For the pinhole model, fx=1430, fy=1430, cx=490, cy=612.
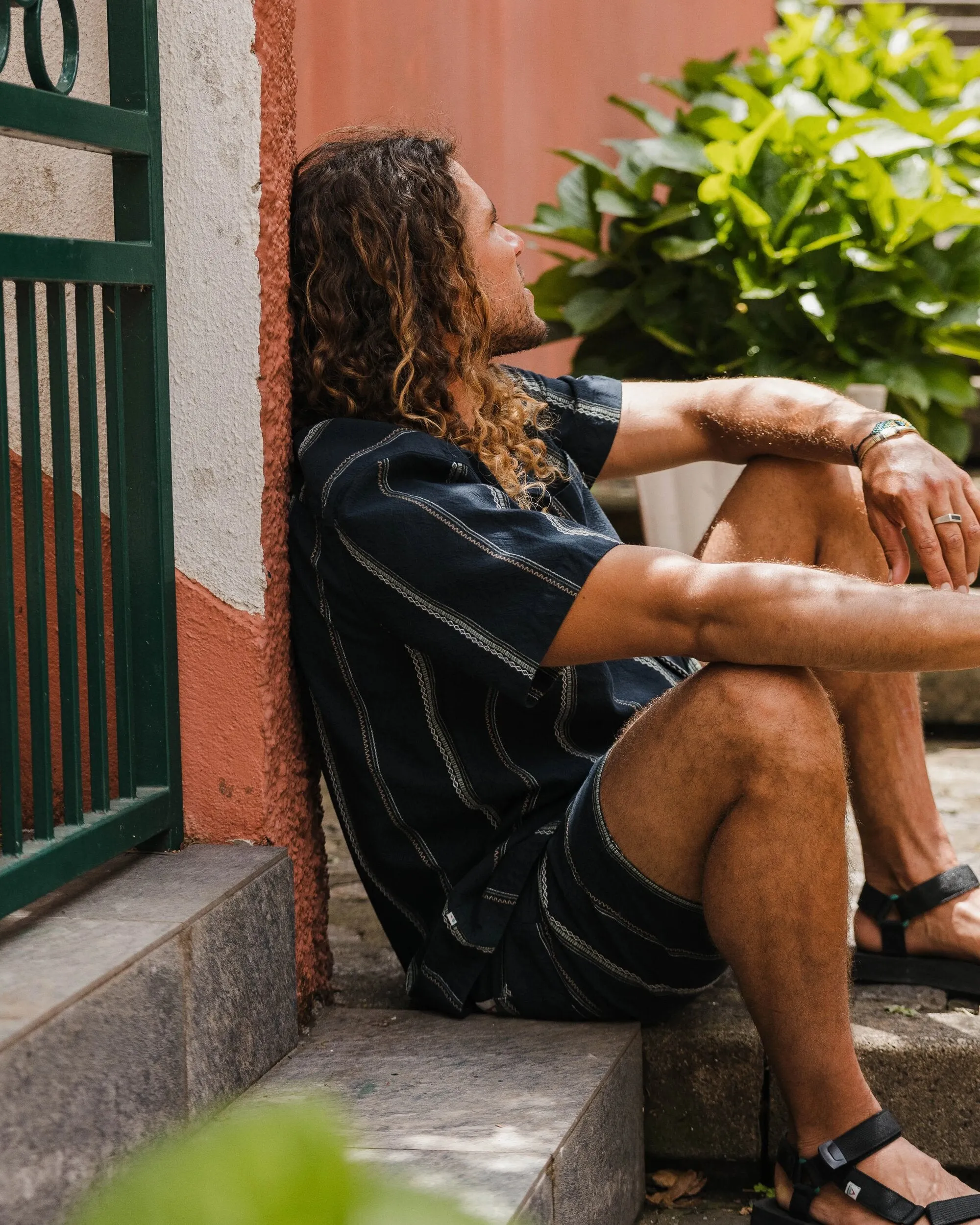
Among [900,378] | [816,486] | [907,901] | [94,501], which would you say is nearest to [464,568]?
[94,501]

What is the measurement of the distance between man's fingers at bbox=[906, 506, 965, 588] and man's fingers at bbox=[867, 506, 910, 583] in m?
0.05

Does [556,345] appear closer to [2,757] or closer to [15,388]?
[15,388]

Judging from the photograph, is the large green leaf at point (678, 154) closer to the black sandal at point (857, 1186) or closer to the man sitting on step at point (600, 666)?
the man sitting on step at point (600, 666)

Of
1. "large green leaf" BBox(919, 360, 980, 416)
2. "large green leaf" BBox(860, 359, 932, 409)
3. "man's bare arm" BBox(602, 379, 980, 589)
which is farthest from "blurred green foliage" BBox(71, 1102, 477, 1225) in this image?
"large green leaf" BBox(919, 360, 980, 416)

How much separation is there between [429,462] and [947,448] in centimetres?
275

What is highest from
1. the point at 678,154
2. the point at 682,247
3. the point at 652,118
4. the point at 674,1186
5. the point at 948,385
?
the point at 652,118

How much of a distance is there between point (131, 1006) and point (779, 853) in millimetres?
859

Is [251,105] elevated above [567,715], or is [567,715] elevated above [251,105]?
[251,105]

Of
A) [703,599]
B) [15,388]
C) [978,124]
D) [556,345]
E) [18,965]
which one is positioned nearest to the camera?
[18,965]

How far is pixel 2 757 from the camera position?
1700mm

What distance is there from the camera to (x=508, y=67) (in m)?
4.66

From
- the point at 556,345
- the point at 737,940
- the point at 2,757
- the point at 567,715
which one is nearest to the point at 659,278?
the point at 556,345

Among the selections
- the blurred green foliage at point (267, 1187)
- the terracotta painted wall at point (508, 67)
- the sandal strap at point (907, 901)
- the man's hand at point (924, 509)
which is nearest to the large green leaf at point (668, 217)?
the terracotta painted wall at point (508, 67)

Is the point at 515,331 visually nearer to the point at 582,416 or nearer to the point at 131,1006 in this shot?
the point at 582,416
